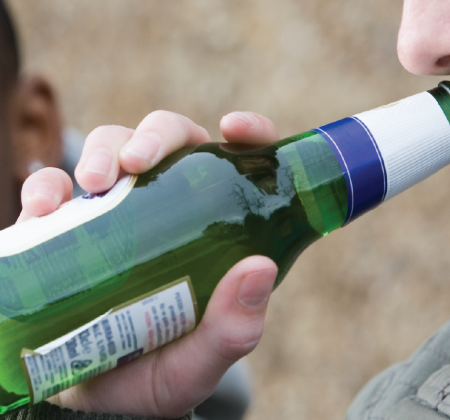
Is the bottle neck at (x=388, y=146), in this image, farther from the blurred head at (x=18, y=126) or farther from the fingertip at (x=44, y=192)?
the blurred head at (x=18, y=126)

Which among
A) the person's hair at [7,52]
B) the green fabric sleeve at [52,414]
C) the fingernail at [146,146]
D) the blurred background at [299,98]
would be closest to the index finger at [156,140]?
the fingernail at [146,146]

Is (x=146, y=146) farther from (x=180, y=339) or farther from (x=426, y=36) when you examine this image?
(x=426, y=36)

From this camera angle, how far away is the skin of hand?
1.79 feet

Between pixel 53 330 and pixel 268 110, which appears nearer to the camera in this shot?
pixel 53 330

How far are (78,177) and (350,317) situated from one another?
1.04 metres

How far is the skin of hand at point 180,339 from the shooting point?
545mm

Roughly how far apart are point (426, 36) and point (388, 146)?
15 cm

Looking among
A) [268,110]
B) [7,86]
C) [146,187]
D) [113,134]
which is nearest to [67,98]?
[7,86]

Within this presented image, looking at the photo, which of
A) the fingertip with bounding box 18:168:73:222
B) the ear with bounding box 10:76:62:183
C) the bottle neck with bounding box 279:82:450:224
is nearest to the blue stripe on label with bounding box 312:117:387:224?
the bottle neck with bounding box 279:82:450:224

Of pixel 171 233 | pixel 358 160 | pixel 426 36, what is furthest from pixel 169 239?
pixel 426 36

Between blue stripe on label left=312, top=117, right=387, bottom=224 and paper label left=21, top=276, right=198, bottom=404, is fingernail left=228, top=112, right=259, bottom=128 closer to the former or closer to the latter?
blue stripe on label left=312, top=117, right=387, bottom=224

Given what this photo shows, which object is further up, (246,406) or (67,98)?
(67,98)

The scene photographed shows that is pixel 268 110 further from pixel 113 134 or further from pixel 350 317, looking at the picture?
pixel 113 134

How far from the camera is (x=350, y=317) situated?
55.7 inches
